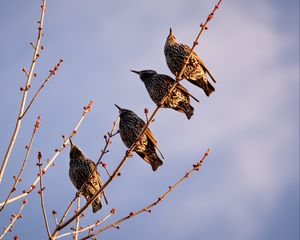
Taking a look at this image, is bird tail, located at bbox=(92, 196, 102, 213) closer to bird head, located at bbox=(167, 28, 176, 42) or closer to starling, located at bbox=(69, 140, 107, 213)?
starling, located at bbox=(69, 140, 107, 213)

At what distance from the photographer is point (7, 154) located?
4117 millimetres

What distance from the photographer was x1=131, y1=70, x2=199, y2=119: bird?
7688 millimetres

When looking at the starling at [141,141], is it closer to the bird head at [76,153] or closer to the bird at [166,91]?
the bird at [166,91]

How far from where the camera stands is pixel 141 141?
721 cm

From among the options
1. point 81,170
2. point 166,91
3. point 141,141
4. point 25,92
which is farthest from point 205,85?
point 25,92

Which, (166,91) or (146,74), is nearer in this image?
(166,91)

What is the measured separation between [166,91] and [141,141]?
1095mm

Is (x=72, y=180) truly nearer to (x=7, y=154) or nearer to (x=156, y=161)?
(x=156, y=161)

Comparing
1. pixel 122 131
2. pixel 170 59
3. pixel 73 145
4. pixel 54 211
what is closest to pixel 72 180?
Result: pixel 73 145

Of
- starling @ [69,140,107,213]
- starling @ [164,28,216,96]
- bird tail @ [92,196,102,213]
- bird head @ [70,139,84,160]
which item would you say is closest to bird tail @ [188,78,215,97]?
starling @ [164,28,216,96]

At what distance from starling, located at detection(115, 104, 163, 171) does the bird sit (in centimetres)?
53

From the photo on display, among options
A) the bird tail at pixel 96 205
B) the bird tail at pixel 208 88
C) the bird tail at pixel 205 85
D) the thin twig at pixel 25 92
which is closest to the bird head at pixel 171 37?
the bird tail at pixel 205 85

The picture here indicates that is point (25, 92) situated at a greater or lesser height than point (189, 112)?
lesser

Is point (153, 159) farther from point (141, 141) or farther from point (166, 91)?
point (166, 91)
